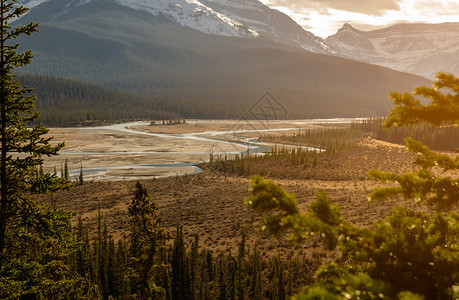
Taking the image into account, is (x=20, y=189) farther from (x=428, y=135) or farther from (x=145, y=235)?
(x=428, y=135)

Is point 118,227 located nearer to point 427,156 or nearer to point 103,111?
point 427,156

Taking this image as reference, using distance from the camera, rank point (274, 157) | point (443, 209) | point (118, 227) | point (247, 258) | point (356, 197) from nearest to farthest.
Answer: point (443, 209) → point (247, 258) → point (118, 227) → point (356, 197) → point (274, 157)

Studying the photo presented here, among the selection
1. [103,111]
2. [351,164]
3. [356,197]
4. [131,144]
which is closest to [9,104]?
[356,197]

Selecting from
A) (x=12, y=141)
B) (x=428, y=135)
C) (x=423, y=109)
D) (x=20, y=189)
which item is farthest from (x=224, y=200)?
(x=428, y=135)

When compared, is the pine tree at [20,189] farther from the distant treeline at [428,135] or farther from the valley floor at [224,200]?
the distant treeline at [428,135]

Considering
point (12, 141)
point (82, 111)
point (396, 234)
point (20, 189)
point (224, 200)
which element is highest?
point (82, 111)

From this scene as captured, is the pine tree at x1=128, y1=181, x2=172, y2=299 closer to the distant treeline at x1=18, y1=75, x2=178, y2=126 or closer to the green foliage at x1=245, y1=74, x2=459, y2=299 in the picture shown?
the green foliage at x1=245, y1=74, x2=459, y2=299

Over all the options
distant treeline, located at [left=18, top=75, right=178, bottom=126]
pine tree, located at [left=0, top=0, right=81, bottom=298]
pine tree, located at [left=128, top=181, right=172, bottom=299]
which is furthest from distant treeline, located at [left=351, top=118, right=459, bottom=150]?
distant treeline, located at [left=18, top=75, right=178, bottom=126]

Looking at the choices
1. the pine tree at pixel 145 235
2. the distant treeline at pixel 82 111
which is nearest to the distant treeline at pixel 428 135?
the pine tree at pixel 145 235
